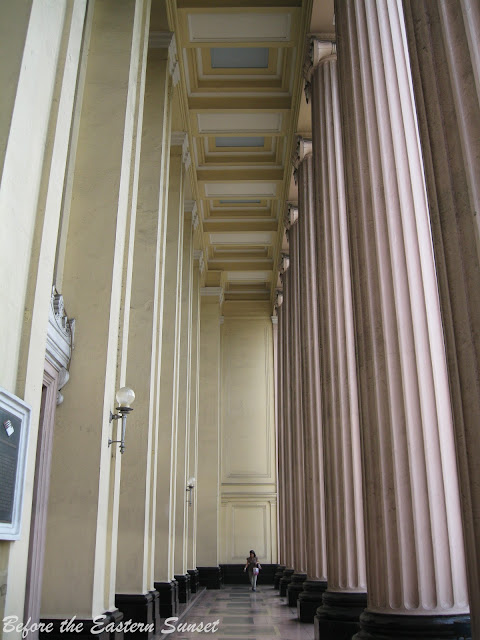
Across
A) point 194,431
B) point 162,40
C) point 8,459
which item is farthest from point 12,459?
point 194,431

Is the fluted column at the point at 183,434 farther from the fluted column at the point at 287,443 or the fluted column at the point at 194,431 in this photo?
the fluted column at the point at 287,443

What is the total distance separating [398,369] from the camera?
5.64 m

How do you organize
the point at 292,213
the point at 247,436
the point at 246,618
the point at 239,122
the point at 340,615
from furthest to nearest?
the point at 247,436, the point at 292,213, the point at 239,122, the point at 246,618, the point at 340,615

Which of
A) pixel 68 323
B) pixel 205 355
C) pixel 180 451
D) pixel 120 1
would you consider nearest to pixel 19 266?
pixel 68 323

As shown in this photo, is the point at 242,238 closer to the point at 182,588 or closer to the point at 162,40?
the point at 162,40

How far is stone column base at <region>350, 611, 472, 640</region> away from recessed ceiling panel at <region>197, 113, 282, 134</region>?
472 inches

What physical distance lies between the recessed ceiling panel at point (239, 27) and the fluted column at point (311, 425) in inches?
119

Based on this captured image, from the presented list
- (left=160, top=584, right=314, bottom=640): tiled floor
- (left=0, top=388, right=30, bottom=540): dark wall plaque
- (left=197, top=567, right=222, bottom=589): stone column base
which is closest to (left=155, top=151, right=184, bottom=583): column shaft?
(left=160, top=584, right=314, bottom=640): tiled floor

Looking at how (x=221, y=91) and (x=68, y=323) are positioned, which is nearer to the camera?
(x=68, y=323)

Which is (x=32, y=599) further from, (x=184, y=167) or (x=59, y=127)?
(x=184, y=167)

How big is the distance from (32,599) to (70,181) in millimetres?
4274

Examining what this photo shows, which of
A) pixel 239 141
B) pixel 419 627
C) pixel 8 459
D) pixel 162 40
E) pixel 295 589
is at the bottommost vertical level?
pixel 295 589

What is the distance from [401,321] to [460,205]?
6.60 ft

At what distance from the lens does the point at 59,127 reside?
16.1 feet
